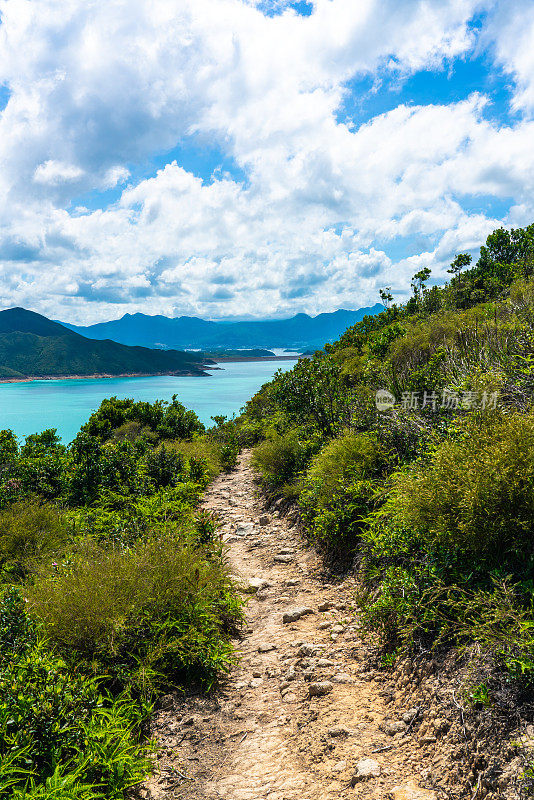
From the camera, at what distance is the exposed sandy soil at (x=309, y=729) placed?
3.13m

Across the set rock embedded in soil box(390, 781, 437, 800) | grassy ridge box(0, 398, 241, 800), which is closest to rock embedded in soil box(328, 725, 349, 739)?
rock embedded in soil box(390, 781, 437, 800)

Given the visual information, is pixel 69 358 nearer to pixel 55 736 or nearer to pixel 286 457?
pixel 286 457

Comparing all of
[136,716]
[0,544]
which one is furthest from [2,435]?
[136,716]

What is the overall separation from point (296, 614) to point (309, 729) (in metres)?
2.11

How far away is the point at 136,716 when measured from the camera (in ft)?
13.6

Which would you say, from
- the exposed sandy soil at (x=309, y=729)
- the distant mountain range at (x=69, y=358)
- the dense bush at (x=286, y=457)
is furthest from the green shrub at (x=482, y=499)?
the distant mountain range at (x=69, y=358)

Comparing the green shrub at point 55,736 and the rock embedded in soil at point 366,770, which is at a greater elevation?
the green shrub at point 55,736

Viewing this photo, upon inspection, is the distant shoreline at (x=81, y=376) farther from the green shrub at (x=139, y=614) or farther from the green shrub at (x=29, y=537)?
the green shrub at (x=139, y=614)

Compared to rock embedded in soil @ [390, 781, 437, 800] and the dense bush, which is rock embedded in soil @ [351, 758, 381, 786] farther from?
the dense bush

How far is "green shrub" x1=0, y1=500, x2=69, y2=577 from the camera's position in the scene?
698 cm

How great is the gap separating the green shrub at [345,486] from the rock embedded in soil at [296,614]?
146 cm

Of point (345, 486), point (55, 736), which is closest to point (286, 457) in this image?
point (345, 486)

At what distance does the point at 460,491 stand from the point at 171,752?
11.9ft

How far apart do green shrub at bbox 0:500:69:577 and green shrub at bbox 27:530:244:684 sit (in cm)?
148
